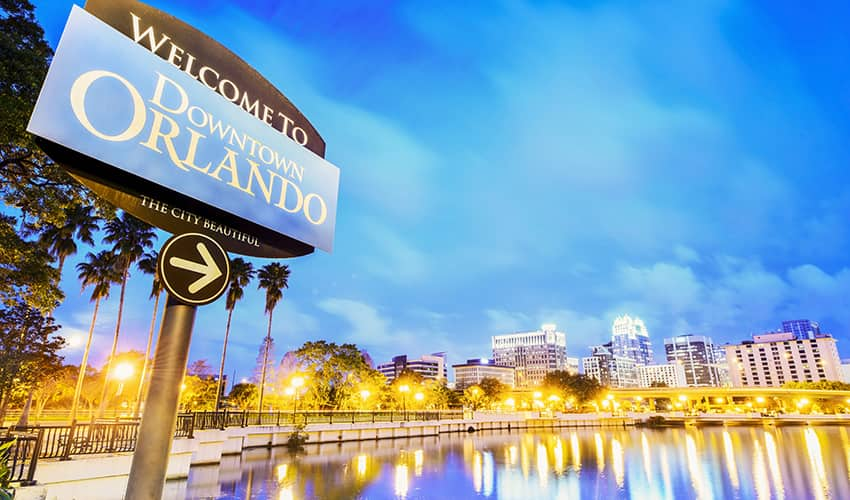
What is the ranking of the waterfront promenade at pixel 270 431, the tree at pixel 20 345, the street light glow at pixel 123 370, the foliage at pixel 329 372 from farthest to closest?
the foliage at pixel 329 372, the street light glow at pixel 123 370, the tree at pixel 20 345, the waterfront promenade at pixel 270 431

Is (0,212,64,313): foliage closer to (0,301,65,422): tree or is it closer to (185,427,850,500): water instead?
(0,301,65,422): tree

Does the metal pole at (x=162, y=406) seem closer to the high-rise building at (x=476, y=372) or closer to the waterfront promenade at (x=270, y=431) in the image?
the waterfront promenade at (x=270, y=431)

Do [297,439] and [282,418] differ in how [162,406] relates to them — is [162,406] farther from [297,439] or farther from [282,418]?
[282,418]

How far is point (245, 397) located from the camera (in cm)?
6216

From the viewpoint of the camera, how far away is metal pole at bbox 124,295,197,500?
2889mm

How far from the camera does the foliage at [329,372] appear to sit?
42.9m

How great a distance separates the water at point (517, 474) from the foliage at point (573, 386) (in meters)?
55.9

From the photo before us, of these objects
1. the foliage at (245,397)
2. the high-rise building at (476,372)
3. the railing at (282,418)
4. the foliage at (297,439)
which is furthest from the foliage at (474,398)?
the high-rise building at (476,372)

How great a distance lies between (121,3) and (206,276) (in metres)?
2.14

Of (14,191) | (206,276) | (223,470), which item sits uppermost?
(14,191)

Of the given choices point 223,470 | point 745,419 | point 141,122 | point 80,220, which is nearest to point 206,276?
point 141,122

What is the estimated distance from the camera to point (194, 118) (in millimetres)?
3439

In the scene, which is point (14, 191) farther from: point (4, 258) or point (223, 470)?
point (223, 470)

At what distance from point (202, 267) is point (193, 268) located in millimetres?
63
